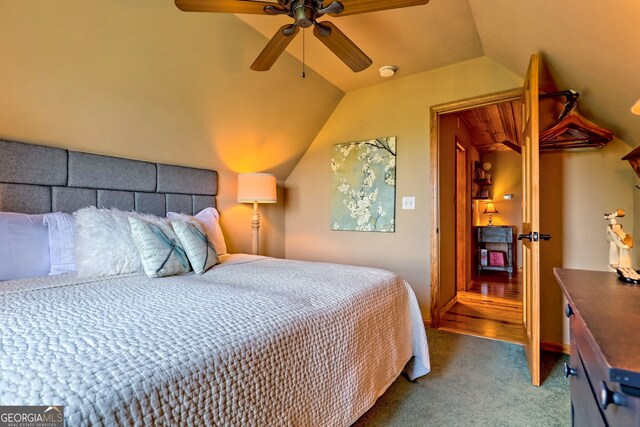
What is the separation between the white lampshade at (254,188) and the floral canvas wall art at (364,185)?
82 cm

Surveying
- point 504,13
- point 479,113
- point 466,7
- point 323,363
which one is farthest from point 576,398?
point 479,113

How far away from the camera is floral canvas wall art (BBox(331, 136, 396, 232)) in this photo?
313 cm

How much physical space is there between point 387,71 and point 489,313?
8.90 ft

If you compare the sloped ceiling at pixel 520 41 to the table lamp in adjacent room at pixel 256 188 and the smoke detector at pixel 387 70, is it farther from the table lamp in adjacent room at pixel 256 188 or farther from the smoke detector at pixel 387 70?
the table lamp in adjacent room at pixel 256 188

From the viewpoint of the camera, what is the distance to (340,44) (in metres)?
1.76

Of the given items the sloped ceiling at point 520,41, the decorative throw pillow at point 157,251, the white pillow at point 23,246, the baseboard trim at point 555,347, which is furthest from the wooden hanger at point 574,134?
the white pillow at point 23,246

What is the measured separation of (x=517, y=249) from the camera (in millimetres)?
5781

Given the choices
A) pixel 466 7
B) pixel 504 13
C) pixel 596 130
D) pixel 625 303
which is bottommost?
pixel 625 303

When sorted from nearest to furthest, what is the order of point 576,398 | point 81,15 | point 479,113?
1. point 576,398
2. point 81,15
3. point 479,113

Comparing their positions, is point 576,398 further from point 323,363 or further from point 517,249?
point 517,249

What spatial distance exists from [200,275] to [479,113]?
12.1 ft

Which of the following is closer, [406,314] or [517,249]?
[406,314]

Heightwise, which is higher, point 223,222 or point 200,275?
point 223,222

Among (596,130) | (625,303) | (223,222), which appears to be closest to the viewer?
(625,303)
